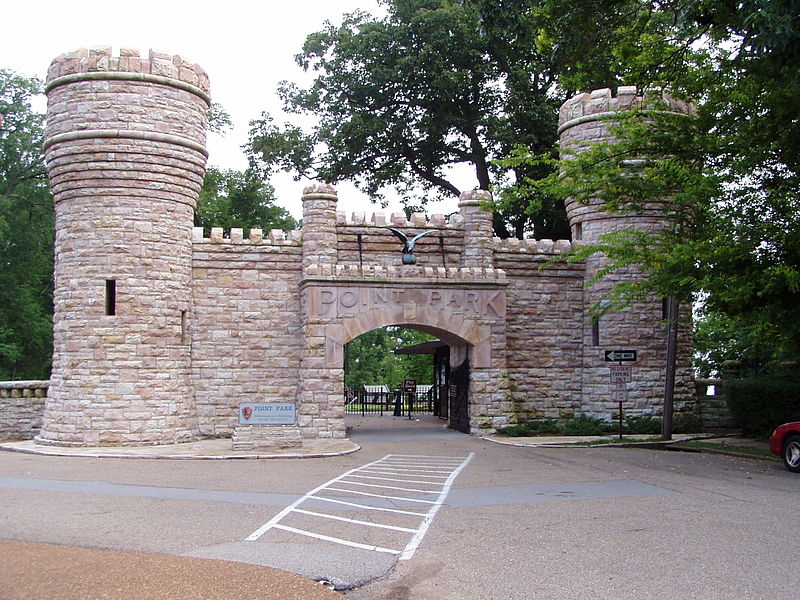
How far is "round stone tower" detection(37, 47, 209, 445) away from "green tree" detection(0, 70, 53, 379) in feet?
38.1

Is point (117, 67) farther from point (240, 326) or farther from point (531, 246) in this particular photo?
point (531, 246)

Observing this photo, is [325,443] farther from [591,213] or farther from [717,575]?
[717,575]

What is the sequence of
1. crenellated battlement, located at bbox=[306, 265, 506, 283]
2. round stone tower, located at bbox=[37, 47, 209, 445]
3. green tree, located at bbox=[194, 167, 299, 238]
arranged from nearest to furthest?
round stone tower, located at bbox=[37, 47, 209, 445] < crenellated battlement, located at bbox=[306, 265, 506, 283] < green tree, located at bbox=[194, 167, 299, 238]

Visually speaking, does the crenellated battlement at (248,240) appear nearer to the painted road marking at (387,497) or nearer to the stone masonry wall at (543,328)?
the stone masonry wall at (543,328)

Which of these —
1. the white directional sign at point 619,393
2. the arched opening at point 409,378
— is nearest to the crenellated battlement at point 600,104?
the arched opening at point 409,378

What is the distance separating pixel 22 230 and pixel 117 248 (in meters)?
14.2

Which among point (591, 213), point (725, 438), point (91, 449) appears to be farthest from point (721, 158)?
point (91, 449)

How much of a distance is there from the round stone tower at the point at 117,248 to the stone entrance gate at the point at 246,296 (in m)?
0.04

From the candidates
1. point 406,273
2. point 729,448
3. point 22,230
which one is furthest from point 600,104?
point 22,230

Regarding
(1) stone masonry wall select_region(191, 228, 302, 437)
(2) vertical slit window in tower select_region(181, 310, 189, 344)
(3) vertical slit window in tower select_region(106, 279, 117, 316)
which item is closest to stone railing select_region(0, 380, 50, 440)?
(3) vertical slit window in tower select_region(106, 279, 117, 316)

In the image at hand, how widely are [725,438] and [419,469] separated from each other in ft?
29.9

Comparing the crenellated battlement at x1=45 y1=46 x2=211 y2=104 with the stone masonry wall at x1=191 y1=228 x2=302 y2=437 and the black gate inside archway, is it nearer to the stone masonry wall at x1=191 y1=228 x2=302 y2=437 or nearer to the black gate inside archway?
the stone masonry wall at x1=191 y1=228 x2=302 y2=437

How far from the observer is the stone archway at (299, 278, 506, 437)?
18.5 metres

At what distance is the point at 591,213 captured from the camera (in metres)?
20.9
